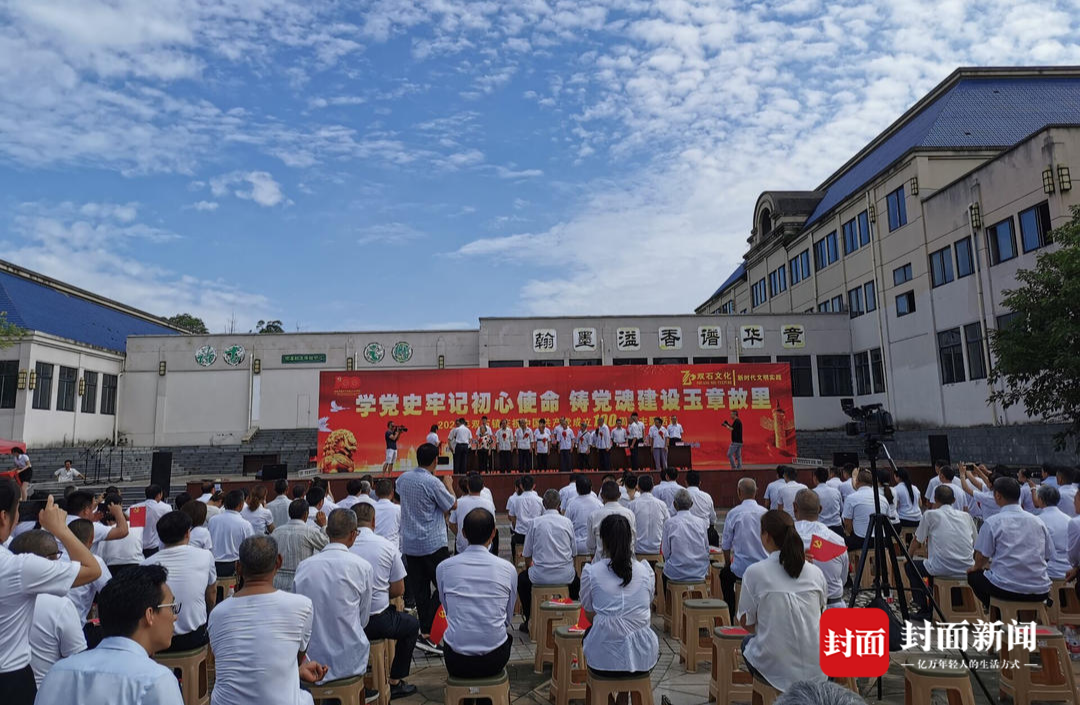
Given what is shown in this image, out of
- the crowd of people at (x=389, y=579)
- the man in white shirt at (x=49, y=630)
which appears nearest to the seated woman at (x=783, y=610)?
the crowd of people at (x=389, y=579)

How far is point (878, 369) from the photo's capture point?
24219 millimetres

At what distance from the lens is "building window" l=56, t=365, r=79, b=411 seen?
23094mm

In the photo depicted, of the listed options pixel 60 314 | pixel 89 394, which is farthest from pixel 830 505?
pixel 60 314

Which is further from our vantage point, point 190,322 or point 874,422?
point 190,322

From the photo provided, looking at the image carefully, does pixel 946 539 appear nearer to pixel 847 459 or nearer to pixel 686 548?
Result: pixel 686 548

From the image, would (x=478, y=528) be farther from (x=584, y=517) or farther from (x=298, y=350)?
(x=298, y=350)

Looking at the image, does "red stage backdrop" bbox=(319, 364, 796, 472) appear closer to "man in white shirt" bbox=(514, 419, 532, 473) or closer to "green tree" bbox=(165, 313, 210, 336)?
"man in white shirt" bbox=(514, 419, 532, 473)

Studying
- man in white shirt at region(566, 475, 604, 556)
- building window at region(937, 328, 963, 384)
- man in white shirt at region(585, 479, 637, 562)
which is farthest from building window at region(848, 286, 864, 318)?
man in white shirt at region(585, 479, 637, 562)

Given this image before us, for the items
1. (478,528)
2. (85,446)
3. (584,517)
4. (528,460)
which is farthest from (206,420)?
(478,528)

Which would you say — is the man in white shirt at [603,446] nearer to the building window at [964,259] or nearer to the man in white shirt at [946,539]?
the man in white shirt at [946,539]

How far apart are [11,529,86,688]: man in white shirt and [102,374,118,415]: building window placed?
2622 cm

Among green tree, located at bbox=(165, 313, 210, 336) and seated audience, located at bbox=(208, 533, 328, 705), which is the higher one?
green tree, located at bbox=(165, 313, 210, 336)

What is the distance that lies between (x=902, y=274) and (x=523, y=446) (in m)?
15.5

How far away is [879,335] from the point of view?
939 inches
